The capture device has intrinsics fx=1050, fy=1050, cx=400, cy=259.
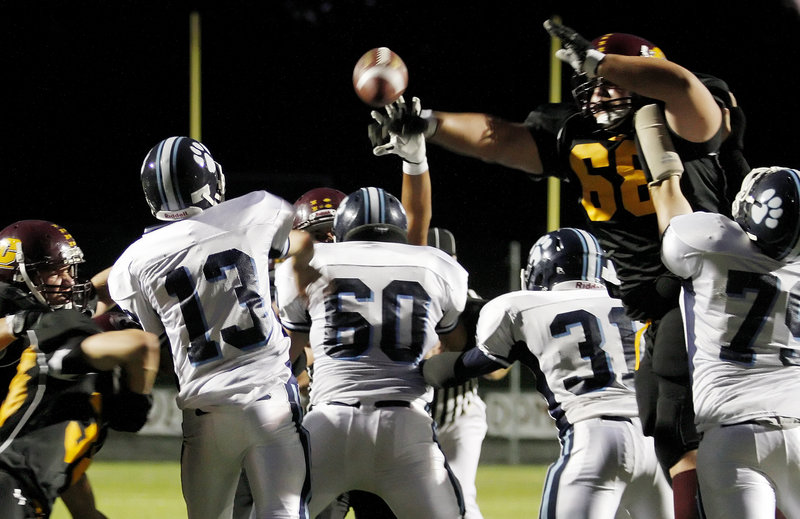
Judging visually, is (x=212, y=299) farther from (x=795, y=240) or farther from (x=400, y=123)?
(x=795, y=240)

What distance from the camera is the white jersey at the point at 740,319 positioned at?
377cm

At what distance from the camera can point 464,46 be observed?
78.9 feet

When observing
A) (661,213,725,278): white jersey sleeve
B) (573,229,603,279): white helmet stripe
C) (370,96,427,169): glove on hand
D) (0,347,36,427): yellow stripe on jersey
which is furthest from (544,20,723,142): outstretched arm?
(0,347,36,427): yellow stripe on jersey

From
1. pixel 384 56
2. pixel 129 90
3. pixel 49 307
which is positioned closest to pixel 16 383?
pixel 49 307

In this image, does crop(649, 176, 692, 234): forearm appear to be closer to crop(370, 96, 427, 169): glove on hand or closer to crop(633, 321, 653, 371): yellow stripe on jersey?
crop(633, 321, 653, 371): yellow stripe on jersey

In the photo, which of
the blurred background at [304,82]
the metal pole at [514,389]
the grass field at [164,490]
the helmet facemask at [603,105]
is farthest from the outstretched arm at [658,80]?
the blurred background at [304,82]

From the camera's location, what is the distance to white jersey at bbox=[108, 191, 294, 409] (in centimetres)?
409

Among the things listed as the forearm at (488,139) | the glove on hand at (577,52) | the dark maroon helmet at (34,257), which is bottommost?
the dark maroon helmet at (34,257)

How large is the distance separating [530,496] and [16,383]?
18.4ft

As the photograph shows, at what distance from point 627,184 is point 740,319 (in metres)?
1.00

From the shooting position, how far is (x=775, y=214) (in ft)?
12.2

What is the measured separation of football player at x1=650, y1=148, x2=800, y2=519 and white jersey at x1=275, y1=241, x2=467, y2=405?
3.53 feet

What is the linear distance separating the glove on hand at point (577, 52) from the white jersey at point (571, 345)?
3.00 feet

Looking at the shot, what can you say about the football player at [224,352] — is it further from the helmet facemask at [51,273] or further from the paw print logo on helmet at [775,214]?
the paw print logo on helmet at [775,214]
